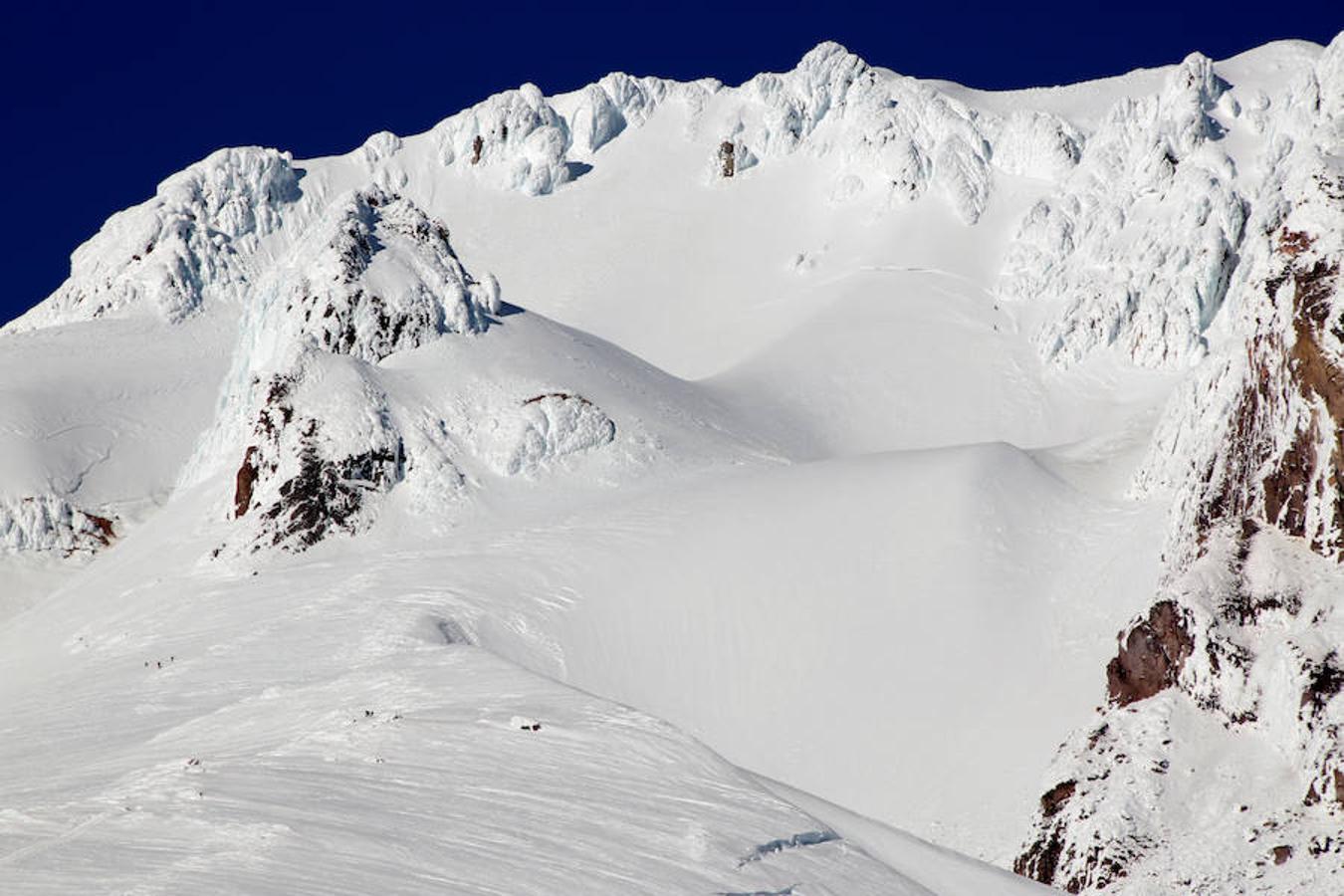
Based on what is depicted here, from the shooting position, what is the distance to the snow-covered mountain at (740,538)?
19297 millimetres

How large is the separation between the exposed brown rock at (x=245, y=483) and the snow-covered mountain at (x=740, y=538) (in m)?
0.19

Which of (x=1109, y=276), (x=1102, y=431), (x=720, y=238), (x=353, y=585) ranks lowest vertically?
(x=353, y=585)

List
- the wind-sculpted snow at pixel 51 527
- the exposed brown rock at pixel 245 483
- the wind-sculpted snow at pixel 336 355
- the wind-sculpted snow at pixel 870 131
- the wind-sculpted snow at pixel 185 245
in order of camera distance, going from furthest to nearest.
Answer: the wind-sculpted snow at pixel 185 245 → the wind-sculpted snow at pixel 870 131 → the wind-sculpted snow at pixel 51 527 → the exposed brown rock at pixel 245 483 → the wind-sculpted snow at pixel 336 355

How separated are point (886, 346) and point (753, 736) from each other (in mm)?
43439

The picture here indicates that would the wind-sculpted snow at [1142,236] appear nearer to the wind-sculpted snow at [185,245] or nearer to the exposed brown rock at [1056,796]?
the exposed brown rock at [1056,796]

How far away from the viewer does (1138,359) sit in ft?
260

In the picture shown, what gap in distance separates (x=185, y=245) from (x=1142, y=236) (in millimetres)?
63166

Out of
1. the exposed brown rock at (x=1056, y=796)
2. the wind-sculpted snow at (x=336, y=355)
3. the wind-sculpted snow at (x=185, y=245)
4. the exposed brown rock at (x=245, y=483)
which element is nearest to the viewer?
the exposed brown rock at (x=1056, y=796)

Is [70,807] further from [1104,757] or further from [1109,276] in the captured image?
[1109,276]

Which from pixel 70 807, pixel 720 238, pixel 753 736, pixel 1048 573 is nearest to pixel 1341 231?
pixel 1048 573

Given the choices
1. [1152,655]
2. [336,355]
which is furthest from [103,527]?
[1152,655]

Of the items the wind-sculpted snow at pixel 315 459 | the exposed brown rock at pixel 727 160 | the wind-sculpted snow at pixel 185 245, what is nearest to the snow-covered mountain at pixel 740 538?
the wind-sculpted snow at pixel 315 459

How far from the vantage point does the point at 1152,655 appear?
125ft

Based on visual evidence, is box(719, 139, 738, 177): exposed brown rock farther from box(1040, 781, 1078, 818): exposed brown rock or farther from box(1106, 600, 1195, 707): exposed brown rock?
box(1040, 781, 1078, 818): exposed brown rock
